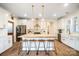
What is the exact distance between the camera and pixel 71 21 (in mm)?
2977

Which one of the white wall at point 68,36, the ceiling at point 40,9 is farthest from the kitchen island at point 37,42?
the ceiling at point 40,9

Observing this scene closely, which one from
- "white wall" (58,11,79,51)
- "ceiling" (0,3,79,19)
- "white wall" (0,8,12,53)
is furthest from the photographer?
"white wall" (0,8,12,53)

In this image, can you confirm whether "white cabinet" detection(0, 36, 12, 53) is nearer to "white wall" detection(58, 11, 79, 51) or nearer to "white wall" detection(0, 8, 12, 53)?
"white wall" detection(0, 8, 12, 53)

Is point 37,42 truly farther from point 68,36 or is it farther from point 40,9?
point 40,9

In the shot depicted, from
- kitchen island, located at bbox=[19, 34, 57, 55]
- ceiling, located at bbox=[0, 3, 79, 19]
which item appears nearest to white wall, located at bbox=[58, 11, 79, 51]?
ceiling, located at bbox=[0, 3, 79, 19]

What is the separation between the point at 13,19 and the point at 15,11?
0.92ft

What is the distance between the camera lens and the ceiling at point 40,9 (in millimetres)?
2638

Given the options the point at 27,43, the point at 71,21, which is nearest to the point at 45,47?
the point at 27,43

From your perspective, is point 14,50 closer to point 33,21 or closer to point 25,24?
point 25,24

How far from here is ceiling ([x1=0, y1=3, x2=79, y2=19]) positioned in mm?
2638

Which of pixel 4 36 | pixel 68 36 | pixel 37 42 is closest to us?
pixel 68 36

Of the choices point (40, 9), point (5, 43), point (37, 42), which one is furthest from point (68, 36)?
point (5, 43)

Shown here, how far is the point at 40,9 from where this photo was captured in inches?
113

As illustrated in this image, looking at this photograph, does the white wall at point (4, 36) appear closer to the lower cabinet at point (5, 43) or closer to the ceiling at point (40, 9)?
the lower cabinet at point (5, 43)
